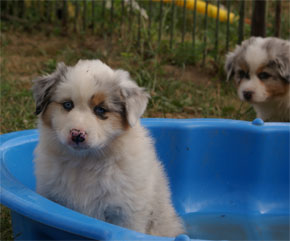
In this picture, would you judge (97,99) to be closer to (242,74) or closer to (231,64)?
(242,74)

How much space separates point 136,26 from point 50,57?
1164mm

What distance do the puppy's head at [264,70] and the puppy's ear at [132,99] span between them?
2.11 metres

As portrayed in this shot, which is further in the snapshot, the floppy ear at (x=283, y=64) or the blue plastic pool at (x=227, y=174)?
the floppy ear at (x=283, y=64)

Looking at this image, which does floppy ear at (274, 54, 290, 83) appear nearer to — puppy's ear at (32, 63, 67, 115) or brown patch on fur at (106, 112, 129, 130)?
brown patch on fur at (106, 112, 129, 130)

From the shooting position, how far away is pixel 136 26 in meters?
6.53

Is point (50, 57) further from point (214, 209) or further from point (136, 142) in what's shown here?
point (136, 142)

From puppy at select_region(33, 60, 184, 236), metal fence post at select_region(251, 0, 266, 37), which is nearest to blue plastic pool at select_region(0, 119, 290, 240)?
puppy at select_region(33, 60, 184, 236)

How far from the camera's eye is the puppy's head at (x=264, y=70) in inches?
176

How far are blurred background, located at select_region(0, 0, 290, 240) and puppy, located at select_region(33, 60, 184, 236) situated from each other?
196cm

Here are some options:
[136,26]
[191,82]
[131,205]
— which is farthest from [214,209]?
[136,26]

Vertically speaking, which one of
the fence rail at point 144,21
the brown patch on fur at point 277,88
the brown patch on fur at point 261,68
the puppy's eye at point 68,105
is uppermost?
the fence rail at point 144,21

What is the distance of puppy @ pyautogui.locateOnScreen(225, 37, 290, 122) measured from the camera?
4469mm

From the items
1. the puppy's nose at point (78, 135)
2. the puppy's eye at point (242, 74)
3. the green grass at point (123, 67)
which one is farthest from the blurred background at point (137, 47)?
the puppy's nose at point (78, 135)

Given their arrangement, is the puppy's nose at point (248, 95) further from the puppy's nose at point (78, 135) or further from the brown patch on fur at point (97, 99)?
the puppy's nose at point (78, 135)
